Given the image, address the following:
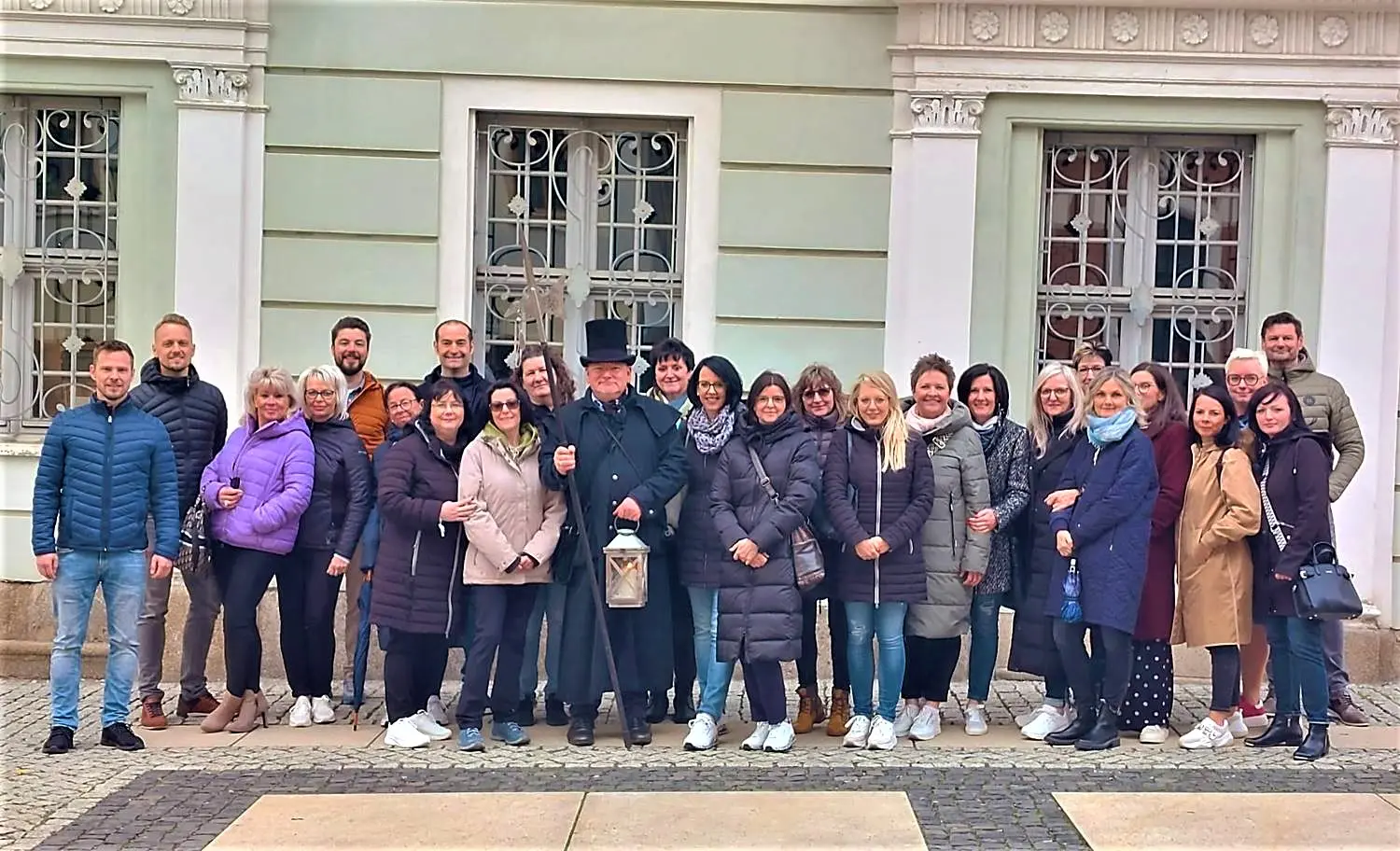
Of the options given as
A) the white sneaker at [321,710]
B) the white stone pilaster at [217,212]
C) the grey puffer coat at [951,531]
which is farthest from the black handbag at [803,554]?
the white stone pilaster at [217,212]

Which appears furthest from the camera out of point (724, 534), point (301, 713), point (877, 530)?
point (301, 713)

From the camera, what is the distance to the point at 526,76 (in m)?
8.84

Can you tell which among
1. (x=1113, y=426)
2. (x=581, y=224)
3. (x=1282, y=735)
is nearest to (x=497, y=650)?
(x=1113, y=426)

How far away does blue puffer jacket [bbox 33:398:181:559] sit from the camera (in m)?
6.72

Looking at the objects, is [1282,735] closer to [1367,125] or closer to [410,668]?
[1367,125]

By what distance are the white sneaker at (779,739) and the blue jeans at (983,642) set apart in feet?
3.44

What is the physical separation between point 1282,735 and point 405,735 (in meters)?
3.99

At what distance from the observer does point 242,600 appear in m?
7.17

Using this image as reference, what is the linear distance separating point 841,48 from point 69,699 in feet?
17.7

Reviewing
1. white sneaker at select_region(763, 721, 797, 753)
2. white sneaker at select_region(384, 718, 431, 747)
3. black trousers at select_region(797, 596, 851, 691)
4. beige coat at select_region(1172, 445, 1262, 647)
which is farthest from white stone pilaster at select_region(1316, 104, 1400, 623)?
white sneaker at select_region(384, 718, 431, 747)

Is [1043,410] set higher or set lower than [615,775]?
higher

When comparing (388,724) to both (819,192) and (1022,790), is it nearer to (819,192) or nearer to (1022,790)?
(1022,790)

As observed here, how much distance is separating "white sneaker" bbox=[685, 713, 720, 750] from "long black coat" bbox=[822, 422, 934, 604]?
2.74 feet

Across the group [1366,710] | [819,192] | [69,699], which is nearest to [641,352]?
[819,192]
